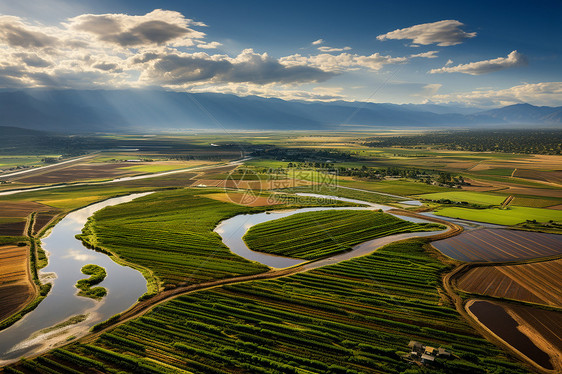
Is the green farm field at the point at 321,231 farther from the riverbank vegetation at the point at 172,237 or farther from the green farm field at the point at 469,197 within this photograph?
the green farm field at the point at 469,197

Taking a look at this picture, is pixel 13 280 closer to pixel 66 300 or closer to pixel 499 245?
pixel 66 300

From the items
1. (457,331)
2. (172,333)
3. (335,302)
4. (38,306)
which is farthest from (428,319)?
(38,306)

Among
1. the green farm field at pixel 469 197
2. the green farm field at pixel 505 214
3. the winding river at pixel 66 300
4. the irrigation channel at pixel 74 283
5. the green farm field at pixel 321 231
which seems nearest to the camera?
the winding river at pixel 66 300

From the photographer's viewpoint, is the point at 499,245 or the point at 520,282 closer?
the point at 520,282

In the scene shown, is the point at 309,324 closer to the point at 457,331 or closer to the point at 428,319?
the point at 428,319
